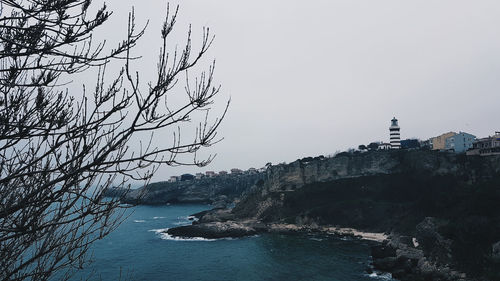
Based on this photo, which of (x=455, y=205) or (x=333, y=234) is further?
(x=333, y=234)

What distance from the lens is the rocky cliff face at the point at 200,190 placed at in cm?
13075

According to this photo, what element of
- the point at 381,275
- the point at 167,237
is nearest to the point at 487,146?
the point at 381,275

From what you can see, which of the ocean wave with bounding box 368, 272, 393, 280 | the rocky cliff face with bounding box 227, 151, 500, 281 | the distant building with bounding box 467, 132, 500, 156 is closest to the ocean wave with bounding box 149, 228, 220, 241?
the rocky cliff face with bounding box 227, 151, 500, 281

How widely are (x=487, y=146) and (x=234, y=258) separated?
56.2m

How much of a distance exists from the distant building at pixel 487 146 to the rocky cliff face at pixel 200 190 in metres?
81.0

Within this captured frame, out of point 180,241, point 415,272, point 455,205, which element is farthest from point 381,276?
point 180,241

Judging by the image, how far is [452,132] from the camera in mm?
75812

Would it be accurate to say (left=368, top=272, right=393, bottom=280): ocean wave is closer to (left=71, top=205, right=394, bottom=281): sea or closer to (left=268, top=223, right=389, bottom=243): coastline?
(left=71, top=205, right=394, bottom=281): sea

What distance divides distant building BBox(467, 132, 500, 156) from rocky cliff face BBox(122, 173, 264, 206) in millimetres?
80970

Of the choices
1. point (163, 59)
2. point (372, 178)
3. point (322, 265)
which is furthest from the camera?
point (372, 178)

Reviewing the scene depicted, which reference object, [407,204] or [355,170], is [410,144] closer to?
[355,170]

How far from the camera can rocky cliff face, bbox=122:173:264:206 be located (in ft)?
429

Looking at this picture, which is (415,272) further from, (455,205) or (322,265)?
(455,205)

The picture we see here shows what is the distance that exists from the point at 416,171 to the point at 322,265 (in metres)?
39.9
